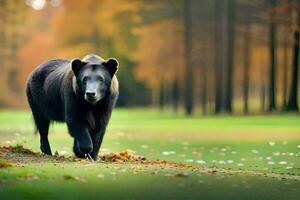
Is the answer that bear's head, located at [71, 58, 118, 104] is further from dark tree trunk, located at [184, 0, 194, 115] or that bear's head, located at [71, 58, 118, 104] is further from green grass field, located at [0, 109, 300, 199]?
dark tree trunk, located at [184, 0, 194, 115]

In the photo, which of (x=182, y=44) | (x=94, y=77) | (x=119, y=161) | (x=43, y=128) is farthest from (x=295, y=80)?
(x=94, y=77)

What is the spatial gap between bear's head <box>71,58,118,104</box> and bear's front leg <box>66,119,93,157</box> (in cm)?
53

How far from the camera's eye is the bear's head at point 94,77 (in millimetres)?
13881

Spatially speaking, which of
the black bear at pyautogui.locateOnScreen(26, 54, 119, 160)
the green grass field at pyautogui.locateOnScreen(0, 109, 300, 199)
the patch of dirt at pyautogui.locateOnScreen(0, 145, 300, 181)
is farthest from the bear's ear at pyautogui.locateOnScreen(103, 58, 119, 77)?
the green grass field at pyautogui.locateOnScreen(0, 109, 300, 199)

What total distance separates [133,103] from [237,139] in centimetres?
3907

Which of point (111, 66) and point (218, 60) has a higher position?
point (111, 66)

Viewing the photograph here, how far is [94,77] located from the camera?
557 inches

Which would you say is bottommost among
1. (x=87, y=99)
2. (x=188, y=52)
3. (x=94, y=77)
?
(x=188, y=52)

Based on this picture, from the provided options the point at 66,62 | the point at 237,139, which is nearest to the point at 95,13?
the point at 237,139

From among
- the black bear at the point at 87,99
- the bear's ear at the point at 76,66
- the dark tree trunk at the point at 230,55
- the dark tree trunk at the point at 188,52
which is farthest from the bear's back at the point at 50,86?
the dark tree trunk at the point at 230,55

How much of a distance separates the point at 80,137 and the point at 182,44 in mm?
35639

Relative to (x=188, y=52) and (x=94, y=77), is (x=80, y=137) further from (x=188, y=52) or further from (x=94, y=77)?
(x=188, y=52)

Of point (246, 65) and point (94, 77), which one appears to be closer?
point (94, 77)

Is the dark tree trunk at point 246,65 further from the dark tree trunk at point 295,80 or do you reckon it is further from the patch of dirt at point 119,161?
the patch of dirt at point 119,161
